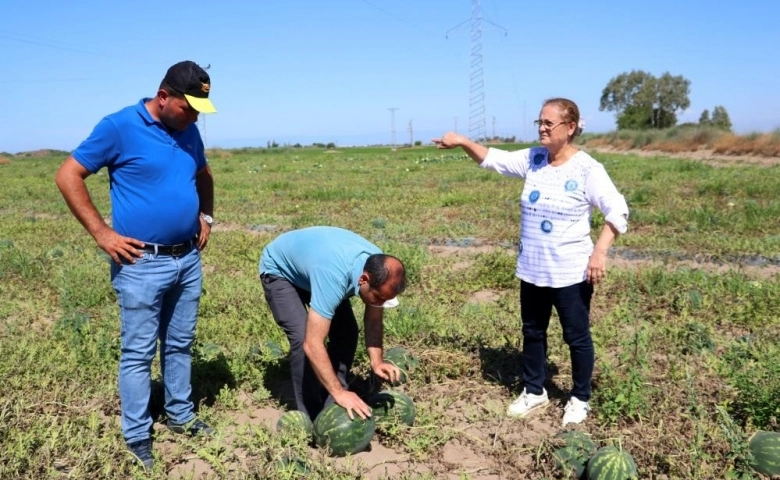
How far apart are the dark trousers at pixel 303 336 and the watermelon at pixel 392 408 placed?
9.4 inches

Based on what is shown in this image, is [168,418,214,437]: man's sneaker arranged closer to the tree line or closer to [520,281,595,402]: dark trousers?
[520,281,595,402]: dark trousers

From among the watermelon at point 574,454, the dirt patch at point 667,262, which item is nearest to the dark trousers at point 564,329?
the watermelon at point 574,454

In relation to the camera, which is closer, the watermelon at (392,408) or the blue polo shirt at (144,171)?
the blue polo shirt at (144,171)

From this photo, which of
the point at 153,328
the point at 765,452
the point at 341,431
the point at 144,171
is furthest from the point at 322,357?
the point at 765,452

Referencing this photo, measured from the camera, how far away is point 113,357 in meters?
4.76

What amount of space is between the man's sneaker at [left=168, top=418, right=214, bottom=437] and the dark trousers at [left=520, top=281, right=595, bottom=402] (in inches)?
81.3

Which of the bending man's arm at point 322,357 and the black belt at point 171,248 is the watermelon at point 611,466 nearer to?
the bending man's arm at point 322,357

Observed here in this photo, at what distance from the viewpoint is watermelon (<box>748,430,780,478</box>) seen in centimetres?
305

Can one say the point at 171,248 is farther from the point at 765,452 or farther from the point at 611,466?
the point at 765,452

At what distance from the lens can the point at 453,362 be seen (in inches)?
181

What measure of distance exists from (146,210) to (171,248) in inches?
10.4

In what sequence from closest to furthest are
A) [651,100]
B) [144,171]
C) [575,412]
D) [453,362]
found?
[144,171] → [575,412] → [453,362] → [651,100]

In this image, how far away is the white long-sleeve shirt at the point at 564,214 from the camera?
3480 millimetres

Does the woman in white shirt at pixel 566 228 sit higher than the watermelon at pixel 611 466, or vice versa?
the woman in white shirt at pixel 566 228
